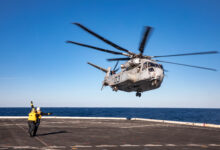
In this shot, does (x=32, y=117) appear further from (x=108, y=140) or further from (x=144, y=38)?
(x=144, y=38)

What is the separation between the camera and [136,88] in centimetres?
2344

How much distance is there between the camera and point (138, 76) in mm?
21438

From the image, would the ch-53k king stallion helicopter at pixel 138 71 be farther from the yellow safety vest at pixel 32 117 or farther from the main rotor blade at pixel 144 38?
the yellow safety vest at pixel 32 117

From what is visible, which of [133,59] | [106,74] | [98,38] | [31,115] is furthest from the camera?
[106,74]

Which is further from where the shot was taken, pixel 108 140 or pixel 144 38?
pixel 144 38

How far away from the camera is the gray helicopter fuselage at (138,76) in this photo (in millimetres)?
20125

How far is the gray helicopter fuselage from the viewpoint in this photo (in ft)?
66.0

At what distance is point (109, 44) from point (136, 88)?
6331 millimetres

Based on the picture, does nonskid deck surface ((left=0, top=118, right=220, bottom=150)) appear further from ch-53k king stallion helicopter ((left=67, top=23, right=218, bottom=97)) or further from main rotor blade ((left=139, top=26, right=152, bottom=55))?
main rotor blade ((left=139, top=26, right=152, bottom=55))

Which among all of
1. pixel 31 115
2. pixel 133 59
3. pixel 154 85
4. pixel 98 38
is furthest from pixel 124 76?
pixel 31 115

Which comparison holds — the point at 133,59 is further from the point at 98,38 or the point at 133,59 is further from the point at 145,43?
the point at 98,38

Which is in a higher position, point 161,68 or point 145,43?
point 145,43

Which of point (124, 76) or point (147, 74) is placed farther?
point (124, 76)

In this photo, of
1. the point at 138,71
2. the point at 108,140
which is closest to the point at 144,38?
the point at 138,71
